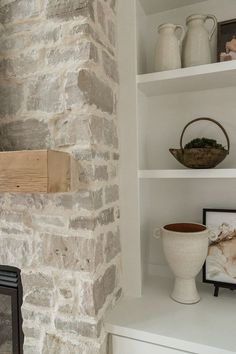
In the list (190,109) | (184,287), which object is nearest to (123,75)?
(190,109)

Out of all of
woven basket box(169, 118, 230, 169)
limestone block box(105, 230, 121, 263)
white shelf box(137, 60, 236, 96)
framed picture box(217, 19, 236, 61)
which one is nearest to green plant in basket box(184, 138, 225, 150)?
woven basket box(169, 118, 230, 169)

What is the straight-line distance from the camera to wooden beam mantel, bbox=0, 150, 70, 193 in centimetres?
91

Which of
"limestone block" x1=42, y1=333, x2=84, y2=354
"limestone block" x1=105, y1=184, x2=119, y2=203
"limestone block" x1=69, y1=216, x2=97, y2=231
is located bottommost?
"limestone block" x1=42, y1=333, x2=84, y2=354

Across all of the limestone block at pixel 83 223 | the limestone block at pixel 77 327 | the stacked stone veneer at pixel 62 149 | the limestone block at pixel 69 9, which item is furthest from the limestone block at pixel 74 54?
the limestone block at pixel 77 327

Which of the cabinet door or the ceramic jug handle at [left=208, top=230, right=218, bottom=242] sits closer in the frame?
the cabinet door

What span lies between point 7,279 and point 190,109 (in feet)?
3.96

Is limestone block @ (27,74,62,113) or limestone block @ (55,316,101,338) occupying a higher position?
limestone block @ (27,74,62,113)

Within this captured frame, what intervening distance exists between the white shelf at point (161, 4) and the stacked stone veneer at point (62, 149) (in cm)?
29

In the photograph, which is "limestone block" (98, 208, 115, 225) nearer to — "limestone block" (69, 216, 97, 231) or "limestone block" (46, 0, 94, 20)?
"limestone block" (69, 216, 97, 231)

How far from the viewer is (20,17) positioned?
3.80 ft

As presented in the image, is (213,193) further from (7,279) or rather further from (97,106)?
(7,279)

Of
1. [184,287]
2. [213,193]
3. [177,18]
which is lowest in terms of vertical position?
[184,287]

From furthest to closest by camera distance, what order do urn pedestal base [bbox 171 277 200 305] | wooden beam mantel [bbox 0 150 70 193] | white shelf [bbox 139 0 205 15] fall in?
1. white shelf [bbox 139 0 205 15]
2. urn pedestal base [bbox 171 277 200 305]
3. wooden beam mantel [bbox 0 150 70 193]

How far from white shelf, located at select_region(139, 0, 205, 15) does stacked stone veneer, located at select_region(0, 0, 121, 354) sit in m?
0.29
